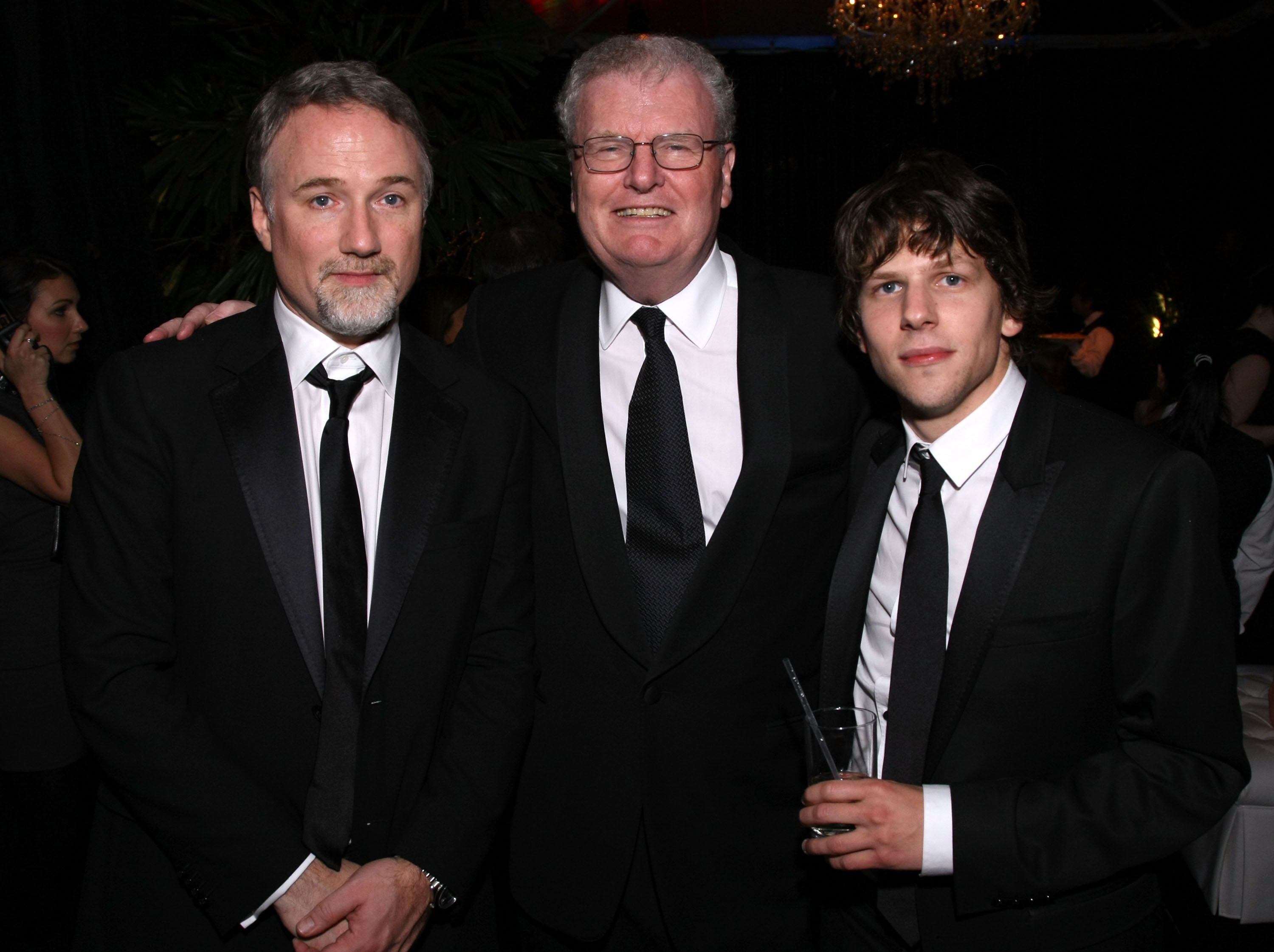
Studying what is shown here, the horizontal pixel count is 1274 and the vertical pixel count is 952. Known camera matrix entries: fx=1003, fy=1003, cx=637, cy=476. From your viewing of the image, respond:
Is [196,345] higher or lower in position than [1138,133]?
lower

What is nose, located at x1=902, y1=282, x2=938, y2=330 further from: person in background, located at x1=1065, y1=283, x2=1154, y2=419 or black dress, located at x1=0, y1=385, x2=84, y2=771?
person in background, located at x1=1065, y1=283, x2=1154, y2=419

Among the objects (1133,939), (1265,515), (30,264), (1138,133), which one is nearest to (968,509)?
(1133,939)

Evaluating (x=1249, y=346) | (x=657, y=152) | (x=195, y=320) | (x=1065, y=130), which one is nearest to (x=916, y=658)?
(x=657, y=152)

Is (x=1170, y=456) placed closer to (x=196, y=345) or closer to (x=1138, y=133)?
(x=196, y=345)

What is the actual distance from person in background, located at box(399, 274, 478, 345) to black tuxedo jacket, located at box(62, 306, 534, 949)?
190 cm

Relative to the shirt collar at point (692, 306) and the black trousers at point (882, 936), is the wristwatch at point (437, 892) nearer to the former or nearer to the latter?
the black trousers at point (882, 936)

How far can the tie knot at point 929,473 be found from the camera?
157cm

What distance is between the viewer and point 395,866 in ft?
4.90

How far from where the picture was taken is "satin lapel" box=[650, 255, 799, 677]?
1.72m

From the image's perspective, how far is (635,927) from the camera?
182 centimetres

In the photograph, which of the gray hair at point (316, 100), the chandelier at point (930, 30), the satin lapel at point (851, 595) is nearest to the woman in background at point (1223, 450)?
the satin lapel at point (851, 595)

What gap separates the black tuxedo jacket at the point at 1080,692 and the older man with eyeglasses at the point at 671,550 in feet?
1.26

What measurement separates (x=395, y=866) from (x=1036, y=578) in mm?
1029

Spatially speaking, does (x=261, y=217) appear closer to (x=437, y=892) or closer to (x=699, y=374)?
(x=699, y=374)
